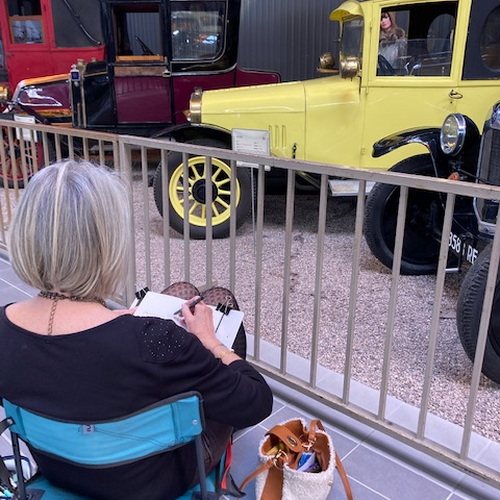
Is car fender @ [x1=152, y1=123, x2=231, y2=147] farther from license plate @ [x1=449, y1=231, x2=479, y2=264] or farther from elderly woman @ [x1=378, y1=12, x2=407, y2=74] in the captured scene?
license plate @ [x1=449, y1=231, x2=479, y2=264]

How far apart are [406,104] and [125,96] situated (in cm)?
304

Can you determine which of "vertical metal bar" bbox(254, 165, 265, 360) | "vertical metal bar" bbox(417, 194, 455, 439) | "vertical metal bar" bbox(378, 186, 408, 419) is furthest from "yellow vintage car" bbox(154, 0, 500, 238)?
"vertical metal bar" bbox(417, 194, 455, 439)

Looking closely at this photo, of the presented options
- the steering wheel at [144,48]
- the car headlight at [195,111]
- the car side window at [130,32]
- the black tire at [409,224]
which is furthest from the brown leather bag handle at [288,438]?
the steering wheel at [144,48]

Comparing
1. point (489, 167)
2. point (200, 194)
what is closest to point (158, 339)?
point (489, 167)

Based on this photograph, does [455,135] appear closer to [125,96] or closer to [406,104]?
[406,104]

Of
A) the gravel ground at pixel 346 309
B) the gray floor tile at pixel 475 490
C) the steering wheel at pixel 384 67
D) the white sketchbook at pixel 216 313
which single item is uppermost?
the steering wheel at pixel 384 67

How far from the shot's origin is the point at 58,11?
689 cm

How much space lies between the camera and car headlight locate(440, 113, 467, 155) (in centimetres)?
323

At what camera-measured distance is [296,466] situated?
5.81 ft

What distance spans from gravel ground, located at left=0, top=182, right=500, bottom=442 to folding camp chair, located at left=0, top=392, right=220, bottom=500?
1.59 m

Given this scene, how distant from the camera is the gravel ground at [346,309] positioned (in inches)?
102

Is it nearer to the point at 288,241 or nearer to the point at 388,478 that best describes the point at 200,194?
the point at 288,241

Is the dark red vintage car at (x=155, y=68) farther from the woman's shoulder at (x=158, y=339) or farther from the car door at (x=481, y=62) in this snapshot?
the woman's shoulder at (x=158, y=339)

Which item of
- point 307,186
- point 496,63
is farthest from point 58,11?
point 496,63
